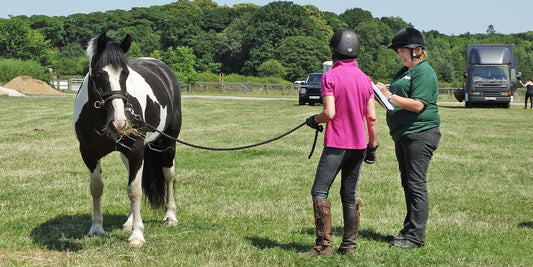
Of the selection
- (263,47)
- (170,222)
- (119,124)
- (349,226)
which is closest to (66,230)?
(170,222)

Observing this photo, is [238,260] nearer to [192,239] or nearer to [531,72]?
[192,239]

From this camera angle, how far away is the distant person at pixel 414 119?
17.6 feet

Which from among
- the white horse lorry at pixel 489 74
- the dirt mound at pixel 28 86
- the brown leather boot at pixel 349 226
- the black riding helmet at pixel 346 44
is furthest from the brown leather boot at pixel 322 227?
the dirt mound at pixel 28 86

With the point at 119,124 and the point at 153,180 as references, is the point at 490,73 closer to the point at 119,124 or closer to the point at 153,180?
the point at 153,180

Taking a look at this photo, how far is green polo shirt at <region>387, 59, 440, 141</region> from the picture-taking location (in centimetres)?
537

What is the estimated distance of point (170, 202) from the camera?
276 inches

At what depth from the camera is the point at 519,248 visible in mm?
5719

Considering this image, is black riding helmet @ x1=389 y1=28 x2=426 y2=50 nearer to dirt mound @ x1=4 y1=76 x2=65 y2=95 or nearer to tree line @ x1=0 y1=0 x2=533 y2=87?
dirt mound @ x1=4 y1=76 x2=65 y2=95

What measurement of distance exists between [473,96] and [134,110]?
32.0 m

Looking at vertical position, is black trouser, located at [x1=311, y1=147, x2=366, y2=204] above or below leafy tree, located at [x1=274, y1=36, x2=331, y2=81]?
below

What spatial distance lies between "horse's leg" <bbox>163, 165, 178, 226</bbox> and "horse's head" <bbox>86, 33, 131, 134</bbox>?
1901 millimetres

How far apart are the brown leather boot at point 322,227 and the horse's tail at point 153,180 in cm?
254

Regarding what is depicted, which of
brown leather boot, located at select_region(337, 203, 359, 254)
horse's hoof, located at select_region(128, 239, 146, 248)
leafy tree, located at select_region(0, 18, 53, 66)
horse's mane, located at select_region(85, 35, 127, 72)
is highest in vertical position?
leafy tree, located at select_region(0, 18, 53, 66)

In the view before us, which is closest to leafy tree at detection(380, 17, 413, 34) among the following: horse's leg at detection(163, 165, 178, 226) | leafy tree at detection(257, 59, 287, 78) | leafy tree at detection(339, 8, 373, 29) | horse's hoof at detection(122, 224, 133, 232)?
leafy tree at detection(339, 8, 373, 29)
